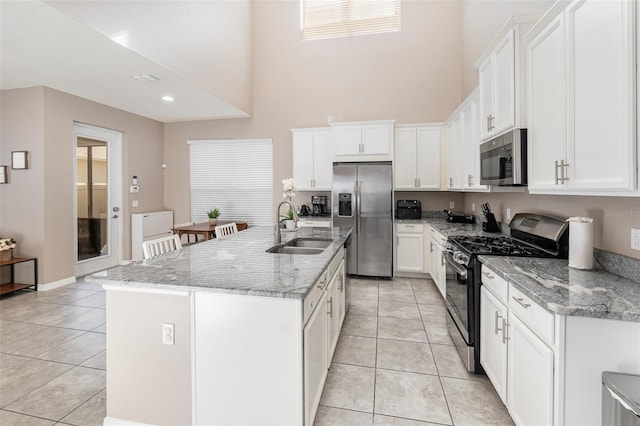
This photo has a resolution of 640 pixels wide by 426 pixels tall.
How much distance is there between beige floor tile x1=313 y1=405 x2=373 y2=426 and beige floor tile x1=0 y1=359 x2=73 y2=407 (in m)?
2.00

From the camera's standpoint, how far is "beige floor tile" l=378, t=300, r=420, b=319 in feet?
11.1

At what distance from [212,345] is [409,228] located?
372 cm

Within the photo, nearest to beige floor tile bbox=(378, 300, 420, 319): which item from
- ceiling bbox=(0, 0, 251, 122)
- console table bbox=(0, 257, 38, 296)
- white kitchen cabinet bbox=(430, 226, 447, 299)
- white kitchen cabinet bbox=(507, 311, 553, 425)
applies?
white kitchen cabinet bbox=(430, 226, 447, 299)

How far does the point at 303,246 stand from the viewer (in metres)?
2.91

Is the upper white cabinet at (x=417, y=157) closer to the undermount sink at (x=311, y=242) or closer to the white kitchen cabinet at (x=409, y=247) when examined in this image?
the white kitchen cabinet at (x=409, y=247)

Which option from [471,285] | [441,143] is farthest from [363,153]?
[471,285]

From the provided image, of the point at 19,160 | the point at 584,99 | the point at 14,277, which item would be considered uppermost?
the point at 19,160

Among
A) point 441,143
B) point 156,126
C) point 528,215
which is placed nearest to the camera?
point 528,215

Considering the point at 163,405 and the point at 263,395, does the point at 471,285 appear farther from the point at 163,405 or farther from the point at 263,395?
the point at 163,405

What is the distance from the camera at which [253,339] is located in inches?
58.9

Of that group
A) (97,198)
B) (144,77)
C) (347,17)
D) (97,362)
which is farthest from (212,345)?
(347,17)

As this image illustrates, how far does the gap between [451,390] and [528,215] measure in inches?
62.7

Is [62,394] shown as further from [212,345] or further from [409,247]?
[409,247]

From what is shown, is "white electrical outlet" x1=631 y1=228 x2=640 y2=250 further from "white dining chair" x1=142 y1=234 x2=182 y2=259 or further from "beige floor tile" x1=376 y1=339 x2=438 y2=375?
"white dining chair" x1=142 y1=234 x2=182 y2=259
